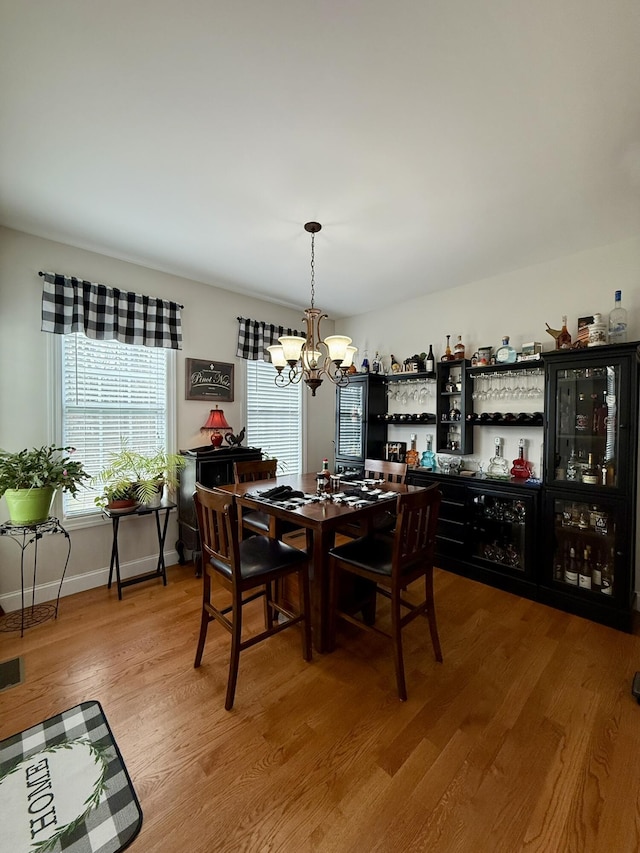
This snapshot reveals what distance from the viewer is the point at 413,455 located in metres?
3.94

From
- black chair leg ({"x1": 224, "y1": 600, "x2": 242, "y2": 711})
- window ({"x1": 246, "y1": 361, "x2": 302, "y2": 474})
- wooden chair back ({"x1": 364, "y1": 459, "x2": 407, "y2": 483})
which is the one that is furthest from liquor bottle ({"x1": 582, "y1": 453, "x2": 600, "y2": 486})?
window ({"x1": 246, "y1": 361, "x2": 302, "y2": 474})

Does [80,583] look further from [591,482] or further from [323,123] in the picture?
[591,482]

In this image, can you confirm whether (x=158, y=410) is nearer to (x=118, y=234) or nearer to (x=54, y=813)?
(x=118, y=234)

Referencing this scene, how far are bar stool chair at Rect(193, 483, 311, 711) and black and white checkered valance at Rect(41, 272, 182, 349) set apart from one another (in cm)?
195

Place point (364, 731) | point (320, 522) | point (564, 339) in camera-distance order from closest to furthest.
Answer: point (364, 731)
point (320, 522)
point (564, 339)

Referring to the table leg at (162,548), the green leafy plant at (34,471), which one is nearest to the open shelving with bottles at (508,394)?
the table leg at (162,548)

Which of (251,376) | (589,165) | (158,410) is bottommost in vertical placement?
(158,410)

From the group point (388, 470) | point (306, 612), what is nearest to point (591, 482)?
point (388, 470)

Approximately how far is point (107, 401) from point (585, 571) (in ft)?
13.7

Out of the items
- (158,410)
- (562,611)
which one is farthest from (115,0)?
(562,611)

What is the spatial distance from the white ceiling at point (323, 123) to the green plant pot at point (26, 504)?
1809mm

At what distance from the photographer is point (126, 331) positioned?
3.09 m

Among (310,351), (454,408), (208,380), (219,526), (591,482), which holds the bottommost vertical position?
(219,526)

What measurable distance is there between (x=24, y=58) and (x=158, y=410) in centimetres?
242
